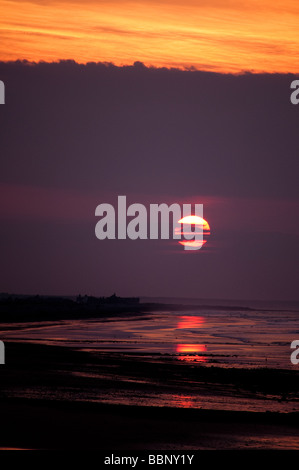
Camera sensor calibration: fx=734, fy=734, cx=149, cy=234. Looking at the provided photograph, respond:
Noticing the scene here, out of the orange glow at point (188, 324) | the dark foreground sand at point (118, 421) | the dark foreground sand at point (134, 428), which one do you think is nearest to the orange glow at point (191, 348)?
the dark foreground sand at point (118, 421)

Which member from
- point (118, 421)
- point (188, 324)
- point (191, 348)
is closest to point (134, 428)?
point (118, 421)

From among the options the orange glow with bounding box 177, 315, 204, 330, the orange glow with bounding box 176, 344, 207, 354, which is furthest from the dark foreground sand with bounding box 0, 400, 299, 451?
the orange glow with bounding box 177, 315, 204, 330

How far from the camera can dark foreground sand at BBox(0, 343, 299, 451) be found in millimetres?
14539

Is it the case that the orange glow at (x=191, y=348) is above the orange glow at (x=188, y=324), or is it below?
below

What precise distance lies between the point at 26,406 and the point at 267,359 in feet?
61.3

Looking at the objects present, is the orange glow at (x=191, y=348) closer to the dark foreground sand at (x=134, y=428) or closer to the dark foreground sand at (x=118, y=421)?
the dark foreground sand at (x=118, y=421)

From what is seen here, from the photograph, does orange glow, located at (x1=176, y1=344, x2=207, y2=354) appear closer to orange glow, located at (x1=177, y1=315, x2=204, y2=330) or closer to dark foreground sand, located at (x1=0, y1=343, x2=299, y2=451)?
dark foreground sand, located at (x1=0, y1=343, x2=299, y2=451)

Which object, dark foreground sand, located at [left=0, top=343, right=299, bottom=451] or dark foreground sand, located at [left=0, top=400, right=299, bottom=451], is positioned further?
dark foreground sand, located at [left=0, top=343, right=299, bottom=451]

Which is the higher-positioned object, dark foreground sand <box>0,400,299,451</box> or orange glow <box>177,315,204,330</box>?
orange glow <box>177,315,204,330</box>

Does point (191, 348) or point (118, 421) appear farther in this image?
point (191, 348)

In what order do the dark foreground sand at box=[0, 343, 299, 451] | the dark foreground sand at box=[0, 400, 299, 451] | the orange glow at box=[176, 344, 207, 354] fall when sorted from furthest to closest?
the orange glow at box=[176, 344, 207, 354], the dark foreground sand at box=[0, 343, 299, 451], the dark foreground sand at box=[0, 400, 299, 451]

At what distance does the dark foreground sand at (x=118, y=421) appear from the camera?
47.7 ft

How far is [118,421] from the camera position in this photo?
16797 mm

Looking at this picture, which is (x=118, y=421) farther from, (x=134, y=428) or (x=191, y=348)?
(x=191, y=348)
